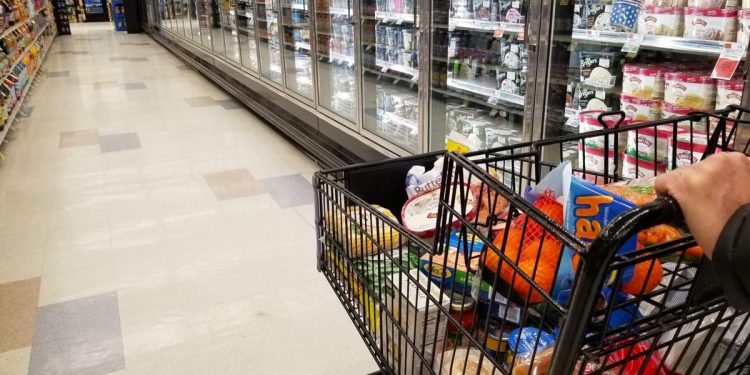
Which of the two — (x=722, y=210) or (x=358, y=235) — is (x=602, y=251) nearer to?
(x=722, y=210)

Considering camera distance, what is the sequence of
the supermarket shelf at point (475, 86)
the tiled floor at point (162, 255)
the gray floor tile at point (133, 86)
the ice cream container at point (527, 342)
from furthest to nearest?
the gray floor tile at point (133, 86), the supermarket shelf at point (475, 86), the tiled floor at point (162, 255), the ice cream container at point (527, 342)

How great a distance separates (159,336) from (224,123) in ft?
11.2

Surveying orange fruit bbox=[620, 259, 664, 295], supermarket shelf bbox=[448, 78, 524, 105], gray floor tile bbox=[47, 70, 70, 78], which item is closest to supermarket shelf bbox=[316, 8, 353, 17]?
supermarket shelf bbox=[448, 78, 524, 105]

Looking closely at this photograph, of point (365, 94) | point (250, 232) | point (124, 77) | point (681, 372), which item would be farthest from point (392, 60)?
point (124, 77)

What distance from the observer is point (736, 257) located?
0.49m

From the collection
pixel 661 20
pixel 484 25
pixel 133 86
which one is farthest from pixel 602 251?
pixel 133 86

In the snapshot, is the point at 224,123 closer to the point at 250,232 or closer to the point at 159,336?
the point at 250,232

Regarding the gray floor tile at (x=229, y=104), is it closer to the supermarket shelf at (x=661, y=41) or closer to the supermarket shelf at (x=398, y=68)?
the supermarket shelf at (x=398, y=68)

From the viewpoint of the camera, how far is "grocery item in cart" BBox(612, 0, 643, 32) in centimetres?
188

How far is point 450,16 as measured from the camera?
2.71m

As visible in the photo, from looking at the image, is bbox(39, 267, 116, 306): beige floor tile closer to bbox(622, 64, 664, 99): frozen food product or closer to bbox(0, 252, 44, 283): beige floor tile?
A: bbox(0, 252, 44, 283): beige floor tile

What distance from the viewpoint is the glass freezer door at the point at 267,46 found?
5.29 meters

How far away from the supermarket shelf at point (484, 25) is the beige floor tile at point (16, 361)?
227 centimetres

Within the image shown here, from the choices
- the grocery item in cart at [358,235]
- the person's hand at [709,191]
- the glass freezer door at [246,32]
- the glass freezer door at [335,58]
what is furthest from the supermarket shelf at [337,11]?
the person's hand at [709,191]
